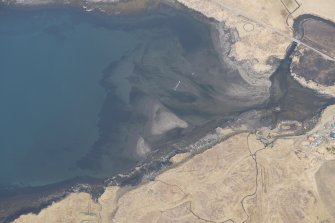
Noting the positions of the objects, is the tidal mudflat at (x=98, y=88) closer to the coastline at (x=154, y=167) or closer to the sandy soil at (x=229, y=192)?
the coastline at (x=154, y=167)

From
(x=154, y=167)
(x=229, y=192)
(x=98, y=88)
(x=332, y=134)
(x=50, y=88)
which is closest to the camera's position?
(x=229, y=192)

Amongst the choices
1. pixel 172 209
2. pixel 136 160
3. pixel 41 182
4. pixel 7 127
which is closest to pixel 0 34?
pixel 7 127

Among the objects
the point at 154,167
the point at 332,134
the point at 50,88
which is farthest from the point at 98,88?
the point at 332,134

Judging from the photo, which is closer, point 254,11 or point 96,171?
point 96,171

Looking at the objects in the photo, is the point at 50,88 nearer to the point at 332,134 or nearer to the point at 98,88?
the point at 98,88

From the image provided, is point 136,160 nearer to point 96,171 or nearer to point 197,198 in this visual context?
point 96,171

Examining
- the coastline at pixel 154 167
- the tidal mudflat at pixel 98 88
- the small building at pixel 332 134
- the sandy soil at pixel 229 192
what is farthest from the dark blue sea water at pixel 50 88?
the small building at pixel 332 134

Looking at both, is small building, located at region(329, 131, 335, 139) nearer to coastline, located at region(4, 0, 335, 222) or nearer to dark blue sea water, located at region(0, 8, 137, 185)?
coastline, located at region(4, 0, 335, 222)

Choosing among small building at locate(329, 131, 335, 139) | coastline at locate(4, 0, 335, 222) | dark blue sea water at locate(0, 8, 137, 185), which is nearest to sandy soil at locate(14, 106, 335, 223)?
coastline at locate(4, 0, 335, 222)

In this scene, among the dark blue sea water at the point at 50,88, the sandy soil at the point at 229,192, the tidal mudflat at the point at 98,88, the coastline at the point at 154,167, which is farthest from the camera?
the tidal mudflat at the point at 98,88
